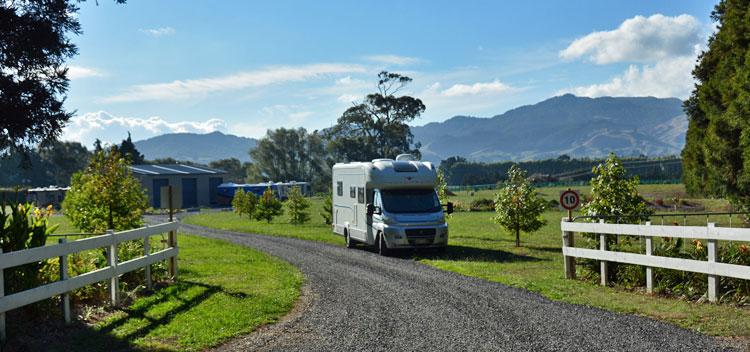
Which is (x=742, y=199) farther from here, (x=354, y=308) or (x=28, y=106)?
(x=28, y=106)

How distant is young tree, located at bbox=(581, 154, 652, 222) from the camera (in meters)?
13.9

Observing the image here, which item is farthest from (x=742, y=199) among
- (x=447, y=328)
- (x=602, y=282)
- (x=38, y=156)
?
(x=38, y=156)

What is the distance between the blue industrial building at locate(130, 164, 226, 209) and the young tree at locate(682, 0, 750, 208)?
56769mm

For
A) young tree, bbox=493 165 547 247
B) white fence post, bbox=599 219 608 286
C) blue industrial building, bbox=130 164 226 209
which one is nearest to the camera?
white fence post, bbox=599 219 608 286

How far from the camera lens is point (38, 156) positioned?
358 feet

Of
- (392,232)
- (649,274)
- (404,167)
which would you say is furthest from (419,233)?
(649,274)

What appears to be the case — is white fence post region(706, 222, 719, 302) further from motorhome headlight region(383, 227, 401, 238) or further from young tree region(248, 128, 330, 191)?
young tree region(248, 128, 330, 191)

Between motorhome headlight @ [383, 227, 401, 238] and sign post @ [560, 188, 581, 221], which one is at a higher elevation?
sign post @ [560, 188, 581, 221]

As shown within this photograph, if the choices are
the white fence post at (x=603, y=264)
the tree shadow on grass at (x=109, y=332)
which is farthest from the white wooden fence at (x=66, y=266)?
the white fence post at (x=603, y=264)

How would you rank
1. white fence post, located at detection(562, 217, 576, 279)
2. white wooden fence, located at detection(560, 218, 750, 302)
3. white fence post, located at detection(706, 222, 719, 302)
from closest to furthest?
white wooden fence, located at detection(560, 218, 750, 302)
white fence post, located at detection(706, 222, 719, 302)
white fence post, located at detection(562, 217, 576, 279)

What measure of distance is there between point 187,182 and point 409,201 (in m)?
61.6

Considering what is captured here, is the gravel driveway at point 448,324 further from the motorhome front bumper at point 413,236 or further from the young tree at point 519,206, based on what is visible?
the young tree at point 519,206

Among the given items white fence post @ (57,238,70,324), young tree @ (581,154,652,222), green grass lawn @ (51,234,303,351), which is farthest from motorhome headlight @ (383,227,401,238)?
white fence post @ (57,238,70,324)

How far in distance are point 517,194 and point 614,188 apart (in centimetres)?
863
